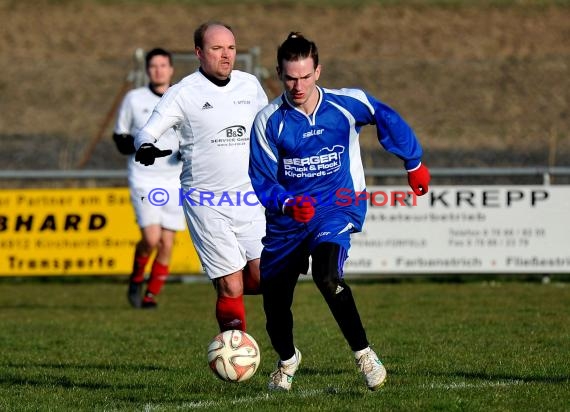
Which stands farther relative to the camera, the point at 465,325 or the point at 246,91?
the point at 465,325

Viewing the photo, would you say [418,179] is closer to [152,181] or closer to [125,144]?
[125,144]

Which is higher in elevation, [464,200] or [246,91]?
[246,91]

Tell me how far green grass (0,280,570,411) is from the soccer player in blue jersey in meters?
0.62

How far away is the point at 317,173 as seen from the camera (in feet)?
21.9

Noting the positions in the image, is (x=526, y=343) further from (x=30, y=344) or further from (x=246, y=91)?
(x=30, y=344)

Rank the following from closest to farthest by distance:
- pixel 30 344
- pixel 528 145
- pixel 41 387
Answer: pixel 41 387 → pixel 30 344 → pixel 528 145

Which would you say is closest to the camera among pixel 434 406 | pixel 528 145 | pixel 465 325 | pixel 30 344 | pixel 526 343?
pixel 434 406

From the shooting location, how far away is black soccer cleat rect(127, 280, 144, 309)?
1254 cm

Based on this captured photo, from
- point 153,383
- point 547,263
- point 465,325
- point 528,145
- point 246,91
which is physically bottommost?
point 528,145

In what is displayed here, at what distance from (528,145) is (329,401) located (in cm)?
2179

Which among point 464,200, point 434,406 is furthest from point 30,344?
point 464,200

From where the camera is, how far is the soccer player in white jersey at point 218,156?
7.59 m

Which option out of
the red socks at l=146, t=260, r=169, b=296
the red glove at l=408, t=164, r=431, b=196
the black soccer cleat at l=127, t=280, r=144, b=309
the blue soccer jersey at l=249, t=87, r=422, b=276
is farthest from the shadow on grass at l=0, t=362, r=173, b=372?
the black soccer cleat at l=127, t=280, r=144, b=309

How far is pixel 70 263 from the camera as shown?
15242 mm
